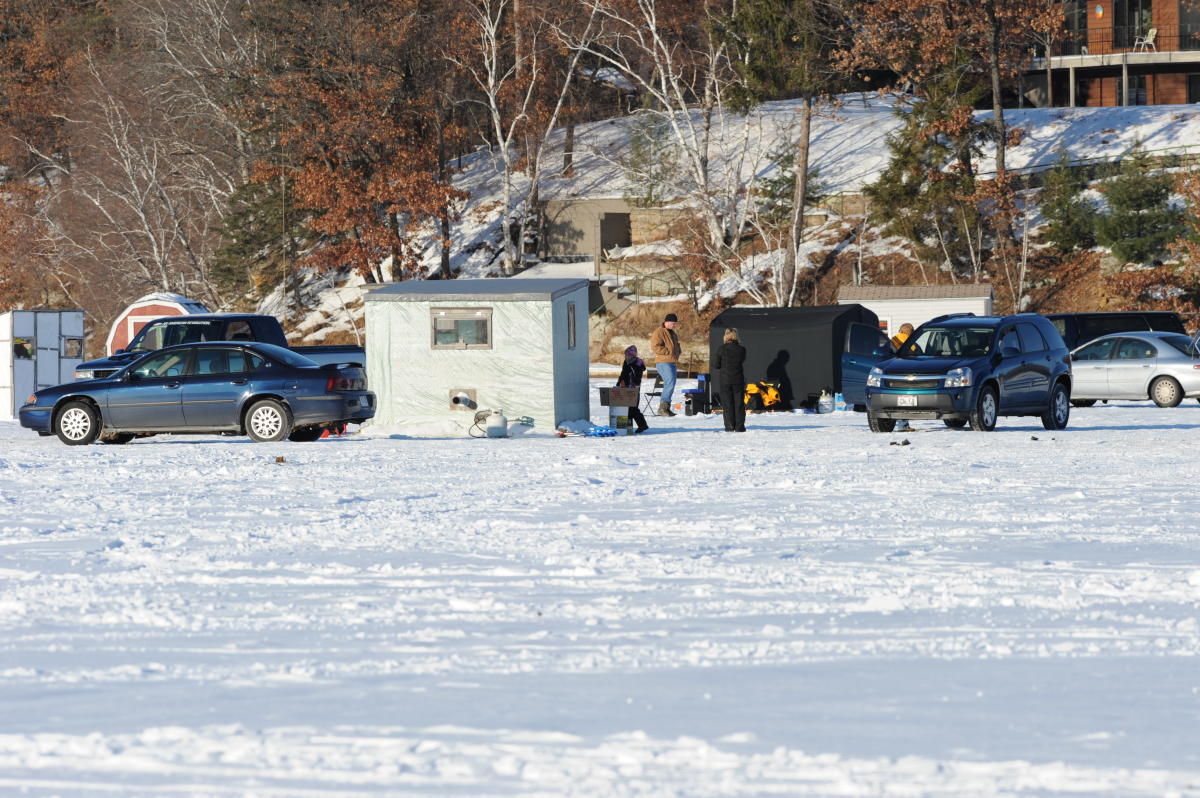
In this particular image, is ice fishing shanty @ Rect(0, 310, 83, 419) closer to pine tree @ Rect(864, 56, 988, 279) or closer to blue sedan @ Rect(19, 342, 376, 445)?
blue sedan @ Rect(19, 342, 376, 445)

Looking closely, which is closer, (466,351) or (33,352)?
(466,351)

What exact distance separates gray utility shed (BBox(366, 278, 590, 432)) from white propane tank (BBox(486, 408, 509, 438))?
26cm

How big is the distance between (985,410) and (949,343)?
1.40 m

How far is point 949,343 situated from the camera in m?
23.1

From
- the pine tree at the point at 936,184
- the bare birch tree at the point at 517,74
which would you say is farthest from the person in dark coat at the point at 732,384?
the bare birch tree at the point at 517,74

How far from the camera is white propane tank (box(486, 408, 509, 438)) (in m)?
22.4

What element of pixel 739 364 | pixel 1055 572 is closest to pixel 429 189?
pixel 739 364

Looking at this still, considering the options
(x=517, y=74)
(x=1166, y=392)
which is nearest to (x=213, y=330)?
(x=1166, y=392)

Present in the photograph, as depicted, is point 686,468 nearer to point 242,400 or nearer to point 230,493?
point 230,493

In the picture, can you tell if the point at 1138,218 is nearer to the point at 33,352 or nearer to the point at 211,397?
the point at 33,352

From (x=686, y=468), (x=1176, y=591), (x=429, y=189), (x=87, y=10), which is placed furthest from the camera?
(x=87, y=10)

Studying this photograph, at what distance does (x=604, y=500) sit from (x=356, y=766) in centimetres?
807

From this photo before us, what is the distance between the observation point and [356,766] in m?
5.34

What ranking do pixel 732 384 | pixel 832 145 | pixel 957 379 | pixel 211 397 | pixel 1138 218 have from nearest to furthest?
pixel 211 397
pixel 957 379
pixel 732 384
pixel 1138 218
pixel 832 145
